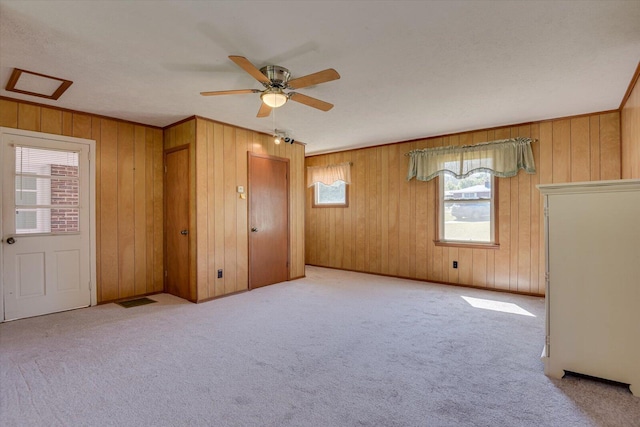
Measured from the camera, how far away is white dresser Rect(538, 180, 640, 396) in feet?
6.99

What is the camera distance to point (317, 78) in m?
2.43

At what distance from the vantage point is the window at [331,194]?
6523mm

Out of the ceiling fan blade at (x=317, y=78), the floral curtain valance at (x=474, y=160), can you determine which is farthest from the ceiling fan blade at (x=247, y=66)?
the floral curtain valance at (x=474, y=160)

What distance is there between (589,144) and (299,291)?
437 centimetres

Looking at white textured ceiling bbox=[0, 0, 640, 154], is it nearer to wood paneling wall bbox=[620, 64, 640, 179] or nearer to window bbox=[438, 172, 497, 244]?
wood paneling wall bbox=[620, 64, 640, 179]

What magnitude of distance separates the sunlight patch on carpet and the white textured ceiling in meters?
2.45

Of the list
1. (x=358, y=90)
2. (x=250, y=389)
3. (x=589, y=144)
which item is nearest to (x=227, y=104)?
(x=358, y=90)

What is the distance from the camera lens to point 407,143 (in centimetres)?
561

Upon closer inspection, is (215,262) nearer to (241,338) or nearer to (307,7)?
(241,338)

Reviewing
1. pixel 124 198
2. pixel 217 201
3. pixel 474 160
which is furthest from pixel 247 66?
pixel 474 160

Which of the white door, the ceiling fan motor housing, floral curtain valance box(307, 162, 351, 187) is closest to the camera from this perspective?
the ceiling fan motor housing

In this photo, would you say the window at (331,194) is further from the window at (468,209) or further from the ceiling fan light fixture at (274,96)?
the ceiling fan light fixture at (274,96)

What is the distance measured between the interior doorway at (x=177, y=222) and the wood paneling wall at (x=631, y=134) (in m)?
4.97

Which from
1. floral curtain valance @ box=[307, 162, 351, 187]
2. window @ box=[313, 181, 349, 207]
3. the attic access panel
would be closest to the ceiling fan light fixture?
the attic access panel
